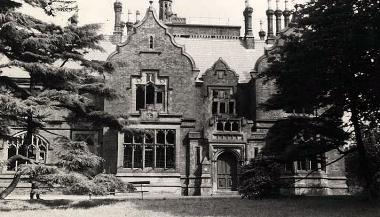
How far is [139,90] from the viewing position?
98.7 feet

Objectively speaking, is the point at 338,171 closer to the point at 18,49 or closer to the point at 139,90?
the point at 139,90

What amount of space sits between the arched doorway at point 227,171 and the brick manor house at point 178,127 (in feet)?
0.20

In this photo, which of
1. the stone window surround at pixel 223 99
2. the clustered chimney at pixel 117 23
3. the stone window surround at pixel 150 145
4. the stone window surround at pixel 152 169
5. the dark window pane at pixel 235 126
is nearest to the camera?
the stone window surround at pixel 152 169

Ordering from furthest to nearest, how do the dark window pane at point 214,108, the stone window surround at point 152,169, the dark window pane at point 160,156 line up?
the dark window pane at point 214,108
the dark window pane at point 160,156
the stone window surround at point 152,169

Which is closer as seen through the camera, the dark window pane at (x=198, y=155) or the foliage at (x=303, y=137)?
the foliage at (x=303, y=137)

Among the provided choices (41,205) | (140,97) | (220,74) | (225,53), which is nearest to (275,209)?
(41,205)

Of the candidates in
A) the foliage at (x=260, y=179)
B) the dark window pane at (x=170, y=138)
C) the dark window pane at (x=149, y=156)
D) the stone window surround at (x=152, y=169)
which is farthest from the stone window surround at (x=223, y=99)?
the foliage at (x=260, y=179)

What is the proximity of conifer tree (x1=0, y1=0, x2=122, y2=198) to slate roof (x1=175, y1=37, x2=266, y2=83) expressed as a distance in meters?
15.6

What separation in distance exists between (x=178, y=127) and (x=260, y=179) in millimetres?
8144

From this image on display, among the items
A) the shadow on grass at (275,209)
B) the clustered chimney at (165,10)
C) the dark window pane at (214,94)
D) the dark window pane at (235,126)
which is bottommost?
the shadow on grass at (275,209)

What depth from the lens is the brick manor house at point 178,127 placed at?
2836 centimetres

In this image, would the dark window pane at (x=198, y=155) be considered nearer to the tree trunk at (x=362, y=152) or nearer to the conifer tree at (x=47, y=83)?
the conifer tree at (x=47, y=83)

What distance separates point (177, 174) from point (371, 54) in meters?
14.8

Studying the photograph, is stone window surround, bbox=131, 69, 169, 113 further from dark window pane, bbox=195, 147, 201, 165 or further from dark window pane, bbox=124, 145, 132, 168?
dark window pane, bbox=195, 147, 201, 165
